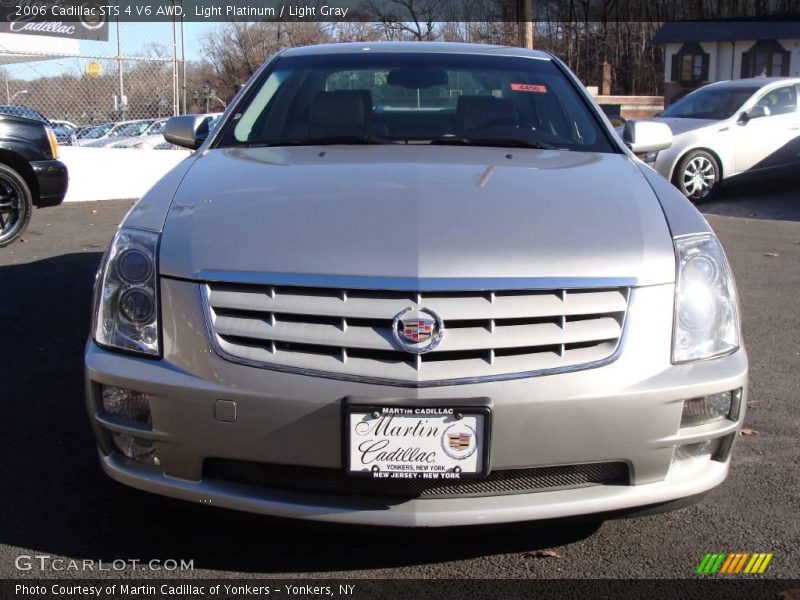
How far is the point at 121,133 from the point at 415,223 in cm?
2016

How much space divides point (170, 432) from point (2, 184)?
6.75 meters

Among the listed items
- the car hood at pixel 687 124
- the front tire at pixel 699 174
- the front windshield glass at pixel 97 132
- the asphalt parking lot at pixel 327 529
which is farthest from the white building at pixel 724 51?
the asphalt parking lot at pixel 327 529

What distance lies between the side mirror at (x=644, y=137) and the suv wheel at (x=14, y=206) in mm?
6053

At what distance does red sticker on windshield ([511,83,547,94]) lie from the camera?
4023 millimetres

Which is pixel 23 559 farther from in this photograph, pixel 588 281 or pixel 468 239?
pixel 588 281

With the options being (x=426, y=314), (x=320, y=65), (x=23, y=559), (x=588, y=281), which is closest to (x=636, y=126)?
(x=320, y=65)

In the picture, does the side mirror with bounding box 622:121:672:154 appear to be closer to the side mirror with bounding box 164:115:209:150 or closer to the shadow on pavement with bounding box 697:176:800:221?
the side mirror with bounding box 164:115:209:150

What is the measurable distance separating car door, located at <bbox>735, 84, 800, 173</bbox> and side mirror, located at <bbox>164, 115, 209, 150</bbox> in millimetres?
9067

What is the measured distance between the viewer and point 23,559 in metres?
2.63

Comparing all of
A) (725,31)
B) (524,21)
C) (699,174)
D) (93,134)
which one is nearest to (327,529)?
(699,174)

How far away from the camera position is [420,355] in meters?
2.31

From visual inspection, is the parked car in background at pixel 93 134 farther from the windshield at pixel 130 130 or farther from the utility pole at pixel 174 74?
the utility pole at pixel 174 74

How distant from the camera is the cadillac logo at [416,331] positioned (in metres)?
2.29

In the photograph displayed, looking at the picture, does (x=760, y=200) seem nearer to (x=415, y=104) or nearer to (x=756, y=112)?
(x=756, y=112)
